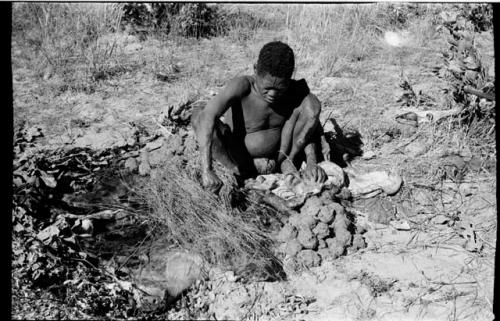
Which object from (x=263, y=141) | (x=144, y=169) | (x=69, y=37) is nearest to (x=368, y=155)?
(x=263, y=141)

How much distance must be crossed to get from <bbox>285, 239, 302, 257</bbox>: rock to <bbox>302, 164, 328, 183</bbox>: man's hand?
55 cm

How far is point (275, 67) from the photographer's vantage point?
2996 millimetres

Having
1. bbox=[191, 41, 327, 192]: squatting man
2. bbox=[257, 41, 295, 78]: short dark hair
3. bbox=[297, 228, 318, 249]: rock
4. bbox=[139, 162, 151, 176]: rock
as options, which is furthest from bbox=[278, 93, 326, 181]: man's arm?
bbox=[139, 162, 151, 176]: rock

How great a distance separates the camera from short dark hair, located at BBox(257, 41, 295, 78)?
2979 millimetres

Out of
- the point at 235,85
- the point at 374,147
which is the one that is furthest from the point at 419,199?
the point at 235,85

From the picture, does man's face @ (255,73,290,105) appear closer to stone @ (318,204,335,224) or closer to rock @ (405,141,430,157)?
stone @ (318,204,335,224)

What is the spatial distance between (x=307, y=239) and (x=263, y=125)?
2.95 feet

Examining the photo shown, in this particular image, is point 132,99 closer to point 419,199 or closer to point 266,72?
point 266,72

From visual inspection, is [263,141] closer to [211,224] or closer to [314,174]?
[314,174]

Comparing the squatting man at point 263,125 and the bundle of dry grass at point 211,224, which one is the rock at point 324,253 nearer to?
the bundle of dry grass at point 211,224

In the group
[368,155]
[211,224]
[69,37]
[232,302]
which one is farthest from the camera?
[69,37]

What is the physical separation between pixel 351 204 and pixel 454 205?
69 centimetres

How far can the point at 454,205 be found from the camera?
351 cm

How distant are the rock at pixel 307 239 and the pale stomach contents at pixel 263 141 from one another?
781mm
